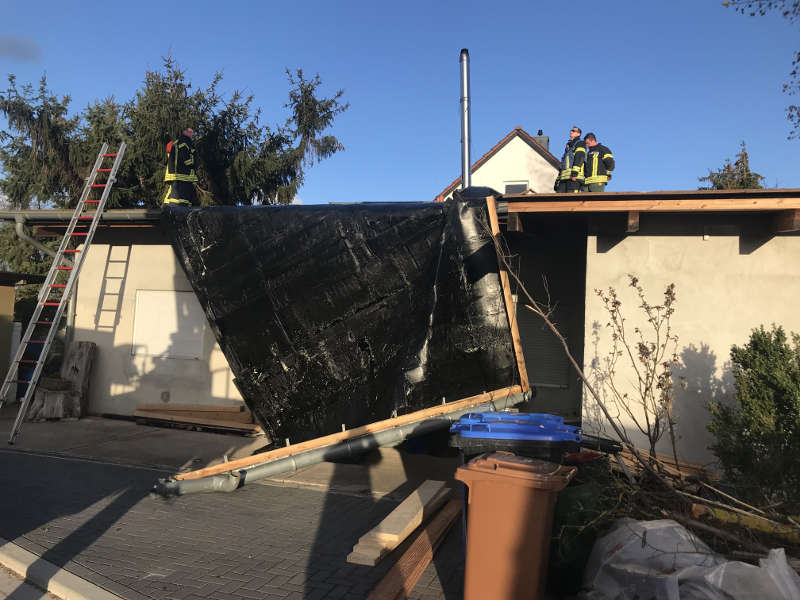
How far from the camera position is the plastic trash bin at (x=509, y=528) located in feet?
10.7

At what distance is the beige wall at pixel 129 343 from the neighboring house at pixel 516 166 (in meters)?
16.6

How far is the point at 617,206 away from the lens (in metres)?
6.30

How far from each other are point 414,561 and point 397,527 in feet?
1.46

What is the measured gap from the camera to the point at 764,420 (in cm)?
528

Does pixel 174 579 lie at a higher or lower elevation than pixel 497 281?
lower

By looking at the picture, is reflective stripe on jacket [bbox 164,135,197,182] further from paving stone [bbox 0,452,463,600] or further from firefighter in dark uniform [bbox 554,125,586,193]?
firefighter in dark uniform [bbox 554,125,586,193]

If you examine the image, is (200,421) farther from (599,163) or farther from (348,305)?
(599,163)

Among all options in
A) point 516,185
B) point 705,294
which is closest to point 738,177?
point 516,185

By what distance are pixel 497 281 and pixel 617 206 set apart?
1.54 metres

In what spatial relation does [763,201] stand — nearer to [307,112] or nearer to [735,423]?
[735,423]

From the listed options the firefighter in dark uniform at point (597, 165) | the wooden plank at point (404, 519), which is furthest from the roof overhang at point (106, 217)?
the firefighter in dark uniform at point (597, 165)

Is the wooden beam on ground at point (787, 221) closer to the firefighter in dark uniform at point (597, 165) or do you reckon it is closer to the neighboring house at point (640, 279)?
the neighboring house at point (640, 279)

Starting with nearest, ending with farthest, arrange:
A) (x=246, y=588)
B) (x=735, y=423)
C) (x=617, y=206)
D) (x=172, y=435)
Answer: (x=246, y=588)
(x=735, y=423)
(x=617, y=206)
(x=172, y=435)

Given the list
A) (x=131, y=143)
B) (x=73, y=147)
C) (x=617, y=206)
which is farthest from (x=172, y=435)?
(x=73, y=147)
